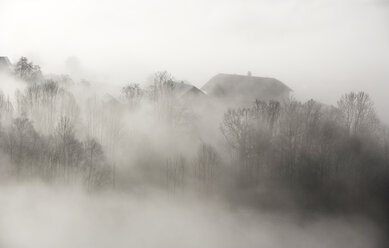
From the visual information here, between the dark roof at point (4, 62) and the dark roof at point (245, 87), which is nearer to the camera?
the dark roof at point (4, 62)

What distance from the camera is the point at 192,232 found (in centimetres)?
2755

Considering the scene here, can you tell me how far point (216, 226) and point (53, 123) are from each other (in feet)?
49.7

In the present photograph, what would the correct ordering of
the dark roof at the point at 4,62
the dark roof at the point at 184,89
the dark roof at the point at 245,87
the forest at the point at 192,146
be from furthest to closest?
1. the dark roof at the point at 245,87
2. the dark roof at the point at 184,89
3. the dark roof at the point at 4,62
4. the forest at the point at 192,146

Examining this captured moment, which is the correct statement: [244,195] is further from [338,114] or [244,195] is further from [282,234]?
[338,114]

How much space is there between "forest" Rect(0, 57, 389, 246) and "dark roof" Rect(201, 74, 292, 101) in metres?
7.36

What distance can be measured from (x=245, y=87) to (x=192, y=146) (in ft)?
49.4

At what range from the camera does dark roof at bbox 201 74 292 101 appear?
140 feet

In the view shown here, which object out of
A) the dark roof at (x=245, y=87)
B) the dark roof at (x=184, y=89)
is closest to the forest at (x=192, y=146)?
the dark roof at (x=184, y=89)

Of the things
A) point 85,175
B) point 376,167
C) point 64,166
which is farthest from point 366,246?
point 64,166

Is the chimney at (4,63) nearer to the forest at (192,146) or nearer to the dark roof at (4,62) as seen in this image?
the dark roof at (4,62)

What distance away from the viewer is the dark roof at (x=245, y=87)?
42531 mm

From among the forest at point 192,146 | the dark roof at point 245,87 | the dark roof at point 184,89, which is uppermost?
Answer: the dark roof at point 245,87

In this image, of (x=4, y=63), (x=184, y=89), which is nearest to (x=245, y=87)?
(x=184, y=89)

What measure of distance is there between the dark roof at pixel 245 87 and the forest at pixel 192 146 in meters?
7.36
